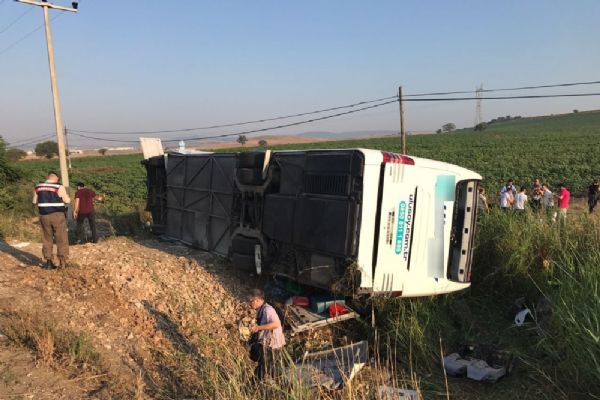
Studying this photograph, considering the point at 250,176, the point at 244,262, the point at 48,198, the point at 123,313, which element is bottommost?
the point at 123,313

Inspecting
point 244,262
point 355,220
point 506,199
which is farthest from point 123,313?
point 506,199

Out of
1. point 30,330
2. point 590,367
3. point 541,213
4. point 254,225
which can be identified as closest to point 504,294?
point 541,213

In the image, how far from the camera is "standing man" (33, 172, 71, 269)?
6961mm

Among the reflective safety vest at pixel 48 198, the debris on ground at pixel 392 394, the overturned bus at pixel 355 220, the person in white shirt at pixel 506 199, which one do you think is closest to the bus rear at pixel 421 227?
the overturned bus at pixel 355 220

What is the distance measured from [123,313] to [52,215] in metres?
2.53

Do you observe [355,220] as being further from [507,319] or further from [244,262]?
[507,319]

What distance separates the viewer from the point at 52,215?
709 cm

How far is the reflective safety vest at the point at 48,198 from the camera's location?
6.95 m

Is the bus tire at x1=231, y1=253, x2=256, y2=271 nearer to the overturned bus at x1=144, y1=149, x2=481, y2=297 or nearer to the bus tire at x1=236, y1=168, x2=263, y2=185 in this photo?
the overturned bus at x1=144, y1=149, x2=481, y2=297

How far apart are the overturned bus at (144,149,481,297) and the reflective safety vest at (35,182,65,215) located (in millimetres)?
2849

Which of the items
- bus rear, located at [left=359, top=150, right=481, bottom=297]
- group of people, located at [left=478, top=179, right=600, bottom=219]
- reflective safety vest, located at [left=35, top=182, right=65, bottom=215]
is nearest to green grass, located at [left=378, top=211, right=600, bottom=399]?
bus rear, located at [left=359, top=150, right=481, bottom=297]

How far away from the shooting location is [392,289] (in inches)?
217

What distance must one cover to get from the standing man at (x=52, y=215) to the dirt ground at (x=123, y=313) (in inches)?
12.4

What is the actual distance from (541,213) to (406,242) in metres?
3.93
